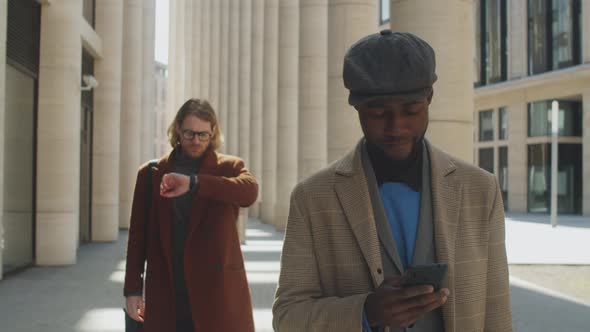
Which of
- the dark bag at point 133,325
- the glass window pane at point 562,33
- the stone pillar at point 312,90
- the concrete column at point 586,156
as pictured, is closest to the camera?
the dark bag at point 133,325

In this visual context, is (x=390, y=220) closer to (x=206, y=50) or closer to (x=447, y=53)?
(x=447, y=53)

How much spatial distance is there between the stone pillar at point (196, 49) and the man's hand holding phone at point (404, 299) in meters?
58.3

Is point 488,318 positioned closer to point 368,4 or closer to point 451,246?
point 451,246

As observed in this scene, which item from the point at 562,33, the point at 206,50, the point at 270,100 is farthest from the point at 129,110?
the point at 206,50

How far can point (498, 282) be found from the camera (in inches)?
84.9

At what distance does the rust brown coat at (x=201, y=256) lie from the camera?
4219mm

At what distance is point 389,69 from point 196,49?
6161cm

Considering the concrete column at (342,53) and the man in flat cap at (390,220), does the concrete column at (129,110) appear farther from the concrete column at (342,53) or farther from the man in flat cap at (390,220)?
the man in flat cap at (390,220)

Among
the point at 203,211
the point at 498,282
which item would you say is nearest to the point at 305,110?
the point at 203,211

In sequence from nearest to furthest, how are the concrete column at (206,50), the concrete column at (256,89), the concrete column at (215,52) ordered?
1. the concrete column at (256,89)
2. the concrete column at (215,52)
3. the concrete column at (206,50)

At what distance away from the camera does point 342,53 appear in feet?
66.0

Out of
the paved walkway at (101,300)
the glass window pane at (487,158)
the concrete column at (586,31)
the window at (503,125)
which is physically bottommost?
the paved walkway at (101,300)

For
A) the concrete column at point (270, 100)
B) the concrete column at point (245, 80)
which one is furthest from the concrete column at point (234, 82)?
the concrete column at point (270, 100)

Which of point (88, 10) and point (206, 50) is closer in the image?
point (88, 10)
